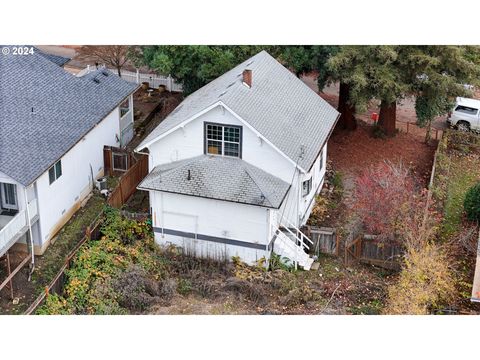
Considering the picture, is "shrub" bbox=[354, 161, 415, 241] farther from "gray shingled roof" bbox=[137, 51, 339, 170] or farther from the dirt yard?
the dirt yard

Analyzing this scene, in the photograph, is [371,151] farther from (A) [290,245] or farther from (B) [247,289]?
(B) [247,289]

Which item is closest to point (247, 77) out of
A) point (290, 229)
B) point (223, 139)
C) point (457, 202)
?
point (223, 139)

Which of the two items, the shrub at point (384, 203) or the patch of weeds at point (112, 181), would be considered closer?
the shrub at point (384, 203)

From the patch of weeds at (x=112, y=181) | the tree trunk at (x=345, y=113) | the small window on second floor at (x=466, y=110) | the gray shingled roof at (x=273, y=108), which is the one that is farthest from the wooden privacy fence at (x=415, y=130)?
Result: the patch of weeds at (x=112, y=181)

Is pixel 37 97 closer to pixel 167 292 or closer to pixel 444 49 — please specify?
pixel 167 292

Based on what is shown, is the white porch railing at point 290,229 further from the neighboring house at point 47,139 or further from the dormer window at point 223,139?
the neighboring house at point 47,139

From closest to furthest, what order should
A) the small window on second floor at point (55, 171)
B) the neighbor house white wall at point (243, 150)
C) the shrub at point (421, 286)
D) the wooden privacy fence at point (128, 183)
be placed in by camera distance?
the shrub at point (421, 286) < the neighbor house white wall at point (243, 150) < the small window on second floor at point (55, 171) < the wooden privacy fence at point (128, 183)

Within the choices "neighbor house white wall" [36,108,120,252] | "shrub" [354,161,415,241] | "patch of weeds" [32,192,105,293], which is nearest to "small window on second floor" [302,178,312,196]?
"shrub" [354,161,415,241]
